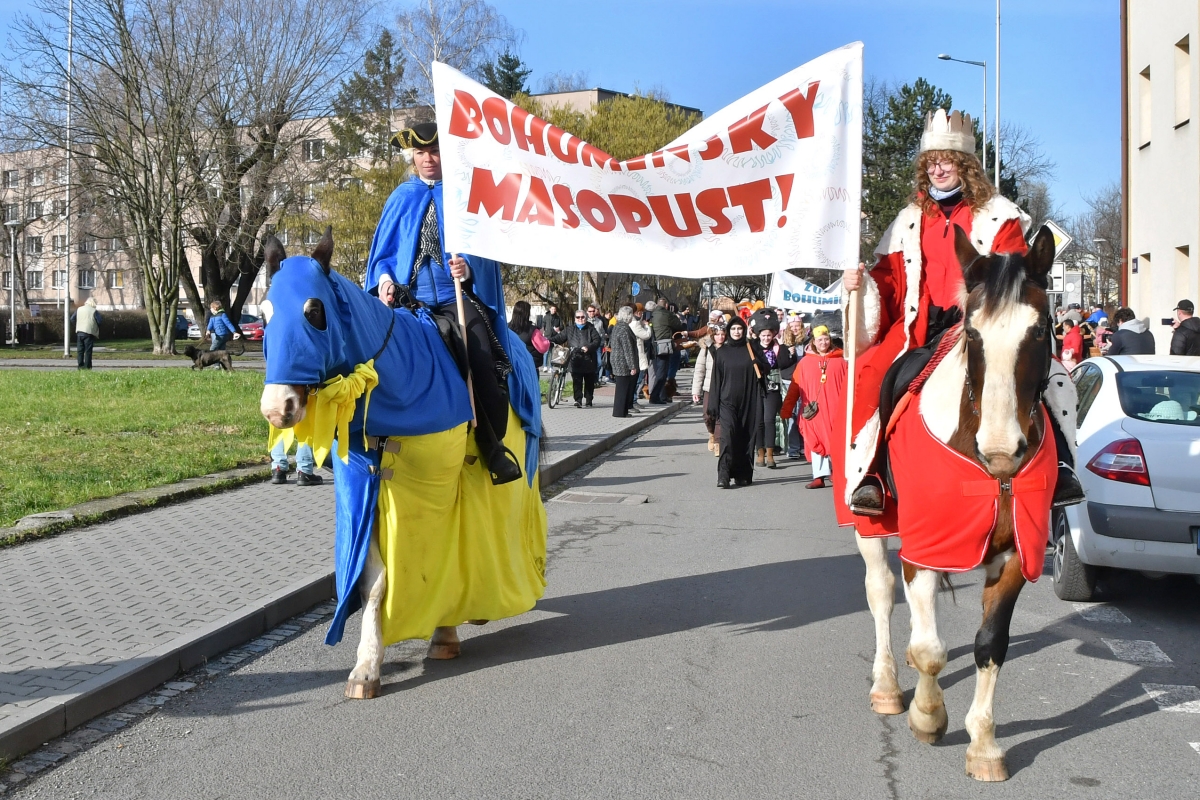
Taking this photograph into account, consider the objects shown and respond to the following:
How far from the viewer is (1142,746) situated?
15.6 ft

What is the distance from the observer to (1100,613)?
7.15 metres

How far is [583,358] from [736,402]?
9743mm

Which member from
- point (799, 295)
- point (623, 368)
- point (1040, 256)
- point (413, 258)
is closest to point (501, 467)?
point (413, 258)

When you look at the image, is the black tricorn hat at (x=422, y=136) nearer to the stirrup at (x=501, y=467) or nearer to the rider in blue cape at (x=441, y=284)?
the rider in blue cape at (x=441, y=284)

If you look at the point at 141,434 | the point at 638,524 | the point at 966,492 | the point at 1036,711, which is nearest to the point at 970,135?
the point at 966,492

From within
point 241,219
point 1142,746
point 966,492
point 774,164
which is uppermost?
point 241,219

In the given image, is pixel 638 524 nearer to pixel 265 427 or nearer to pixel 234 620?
pixel 234 620

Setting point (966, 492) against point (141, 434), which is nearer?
point (966, 492)

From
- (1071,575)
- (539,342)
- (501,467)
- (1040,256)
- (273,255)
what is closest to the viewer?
(1040,256)

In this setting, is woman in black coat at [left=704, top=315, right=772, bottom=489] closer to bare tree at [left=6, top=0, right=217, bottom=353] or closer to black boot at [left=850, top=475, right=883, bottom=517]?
black boot at [left=850, top=475, right=883, bottom=517]

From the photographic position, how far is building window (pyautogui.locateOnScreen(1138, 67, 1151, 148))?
25.9 metres

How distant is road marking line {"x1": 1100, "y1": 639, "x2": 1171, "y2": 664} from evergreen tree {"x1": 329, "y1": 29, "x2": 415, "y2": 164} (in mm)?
38348

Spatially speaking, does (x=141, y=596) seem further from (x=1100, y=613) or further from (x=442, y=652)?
(x=1100, y=613)

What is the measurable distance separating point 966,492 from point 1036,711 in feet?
4.62
